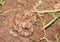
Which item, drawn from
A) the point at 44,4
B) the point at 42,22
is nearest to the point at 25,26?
the point at 42,22

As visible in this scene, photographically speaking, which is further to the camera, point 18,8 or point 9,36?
point 18,8

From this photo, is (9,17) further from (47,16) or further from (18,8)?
(47,16)

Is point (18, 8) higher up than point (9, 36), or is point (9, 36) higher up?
point (18, 8)

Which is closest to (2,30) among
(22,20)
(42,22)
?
(22,20)

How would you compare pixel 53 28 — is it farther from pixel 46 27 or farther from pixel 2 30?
pixel 2 30

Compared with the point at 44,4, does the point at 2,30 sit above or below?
below

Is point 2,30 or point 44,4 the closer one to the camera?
point 2,30
